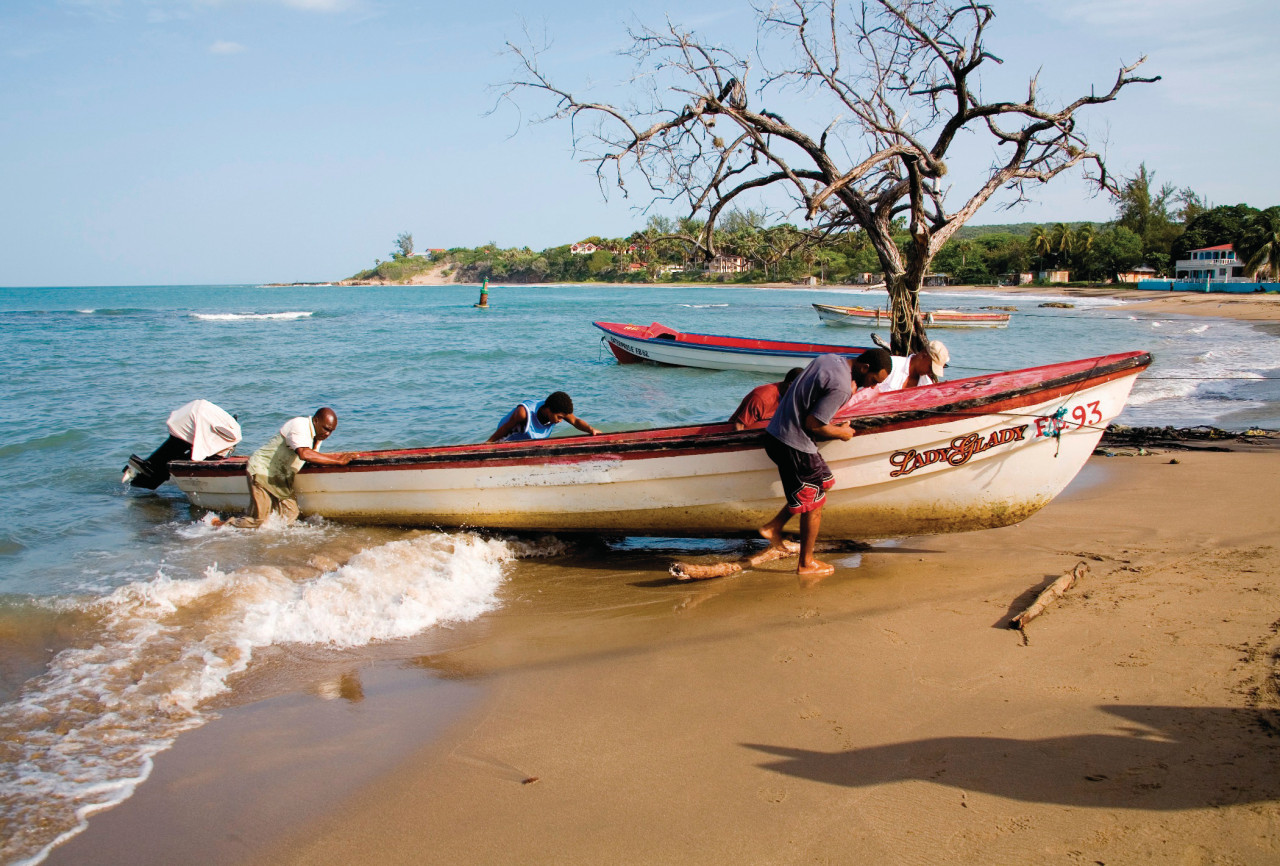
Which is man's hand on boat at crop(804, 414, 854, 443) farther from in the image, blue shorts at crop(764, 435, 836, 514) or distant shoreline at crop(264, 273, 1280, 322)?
distant shoreline at crop(264, 273, 1280, 322)

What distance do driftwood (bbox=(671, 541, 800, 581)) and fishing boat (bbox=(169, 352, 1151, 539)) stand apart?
0.28 m

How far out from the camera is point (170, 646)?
4.83 m

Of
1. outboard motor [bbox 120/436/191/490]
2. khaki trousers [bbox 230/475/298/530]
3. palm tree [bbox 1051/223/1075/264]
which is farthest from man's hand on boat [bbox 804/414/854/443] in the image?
palm tree [bbox 1051/223/1075/264]

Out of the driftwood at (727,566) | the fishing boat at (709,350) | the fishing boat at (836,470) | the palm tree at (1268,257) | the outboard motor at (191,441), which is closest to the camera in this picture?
the fishing boat at (836,470)

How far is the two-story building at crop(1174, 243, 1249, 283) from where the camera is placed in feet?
176

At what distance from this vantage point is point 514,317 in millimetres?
47594

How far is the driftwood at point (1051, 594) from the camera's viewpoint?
4.45 metres

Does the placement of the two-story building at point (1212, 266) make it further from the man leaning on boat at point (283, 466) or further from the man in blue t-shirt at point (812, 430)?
the man leaning on boat at point (283, 466)

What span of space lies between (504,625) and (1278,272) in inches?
2421

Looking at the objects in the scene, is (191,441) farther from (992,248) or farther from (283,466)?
(992,248)

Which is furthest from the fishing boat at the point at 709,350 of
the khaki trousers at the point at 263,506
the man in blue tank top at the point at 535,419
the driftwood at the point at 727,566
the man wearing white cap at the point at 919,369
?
the khaki trousers at the point at 263,506

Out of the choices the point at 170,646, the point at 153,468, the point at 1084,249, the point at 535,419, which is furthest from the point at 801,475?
the point at 1084,249

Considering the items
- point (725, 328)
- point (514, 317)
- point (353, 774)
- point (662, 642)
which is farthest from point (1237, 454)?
point (514, 317)

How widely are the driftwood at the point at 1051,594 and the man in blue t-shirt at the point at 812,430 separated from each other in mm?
1369
